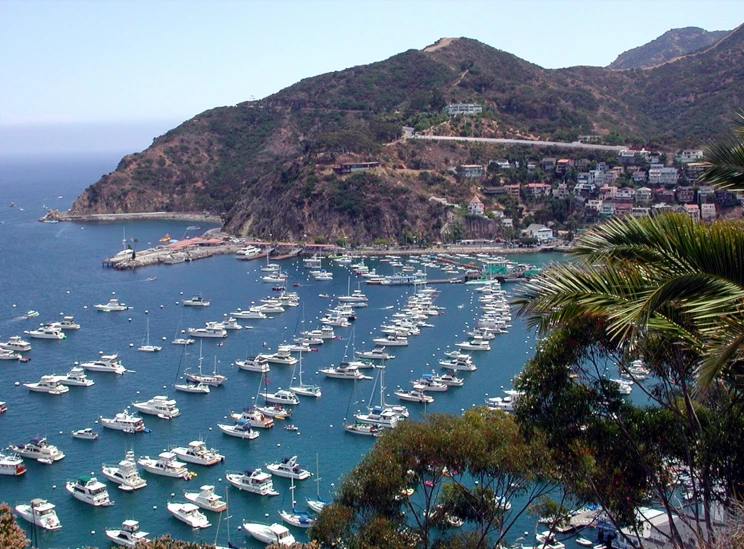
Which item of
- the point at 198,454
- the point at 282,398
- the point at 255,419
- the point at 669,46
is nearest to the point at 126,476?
the point at 198,454

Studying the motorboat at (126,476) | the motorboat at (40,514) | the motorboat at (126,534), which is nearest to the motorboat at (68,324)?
the motorboat at (126,476)

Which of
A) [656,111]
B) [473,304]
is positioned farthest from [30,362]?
[656,111]

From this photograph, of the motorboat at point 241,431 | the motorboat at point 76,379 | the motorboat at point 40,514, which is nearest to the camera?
the motorboat at point 40,514

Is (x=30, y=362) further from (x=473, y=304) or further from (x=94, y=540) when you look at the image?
(x=473, y=304)

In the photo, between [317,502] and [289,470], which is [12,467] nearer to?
[289,470]

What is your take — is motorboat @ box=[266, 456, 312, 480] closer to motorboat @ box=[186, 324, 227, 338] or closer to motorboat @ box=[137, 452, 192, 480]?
motorboat @ box=[137, 452, 192, 480]

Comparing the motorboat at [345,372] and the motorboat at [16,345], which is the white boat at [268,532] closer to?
the motorboat at [345,372]
